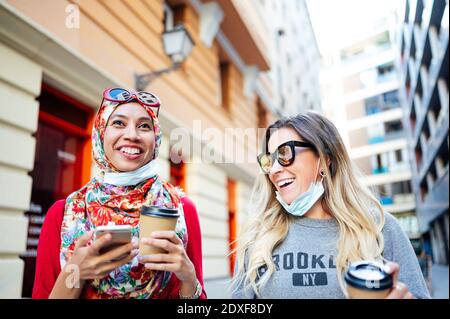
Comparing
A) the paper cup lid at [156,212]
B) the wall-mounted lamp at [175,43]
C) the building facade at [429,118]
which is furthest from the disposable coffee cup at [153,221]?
the building facade at [429,118]

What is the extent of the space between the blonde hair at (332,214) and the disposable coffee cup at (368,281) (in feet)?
1.04

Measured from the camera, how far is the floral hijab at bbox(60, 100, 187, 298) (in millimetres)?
1046

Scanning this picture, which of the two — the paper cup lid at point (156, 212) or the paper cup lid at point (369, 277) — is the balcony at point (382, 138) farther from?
the paper cup lid at point (156, 212)

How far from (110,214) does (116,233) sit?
0.23m

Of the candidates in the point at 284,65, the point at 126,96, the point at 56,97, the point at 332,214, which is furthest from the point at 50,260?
the point at 284,65

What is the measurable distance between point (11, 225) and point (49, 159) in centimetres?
38

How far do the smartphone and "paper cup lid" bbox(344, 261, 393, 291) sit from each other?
0.51m

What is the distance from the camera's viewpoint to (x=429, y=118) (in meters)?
15.5

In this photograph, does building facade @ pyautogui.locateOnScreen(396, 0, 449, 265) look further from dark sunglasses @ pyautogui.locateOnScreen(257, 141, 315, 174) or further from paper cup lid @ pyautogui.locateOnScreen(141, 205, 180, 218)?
paper cup lid @ pyautogui.locateOnScreen(141, 205, 180, 218)

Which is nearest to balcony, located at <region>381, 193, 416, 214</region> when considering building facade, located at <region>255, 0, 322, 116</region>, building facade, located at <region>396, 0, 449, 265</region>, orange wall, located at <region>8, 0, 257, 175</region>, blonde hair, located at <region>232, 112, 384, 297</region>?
blonde hair, located at <region>232, 112, 384, 297</region>

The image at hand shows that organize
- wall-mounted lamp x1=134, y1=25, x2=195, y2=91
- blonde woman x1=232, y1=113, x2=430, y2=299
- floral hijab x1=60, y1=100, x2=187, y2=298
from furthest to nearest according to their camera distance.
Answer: wall-mounted lamp x1=134, y1=25, x2=195, y2=91, blonde woman x1=232, y1=113, x2=430, y2=299, floral hijab x1=60, y1=100, x2=187, y2=298

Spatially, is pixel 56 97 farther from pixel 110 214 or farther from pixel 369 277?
pixel 369 277

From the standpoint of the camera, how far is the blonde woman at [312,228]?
1150 mm
